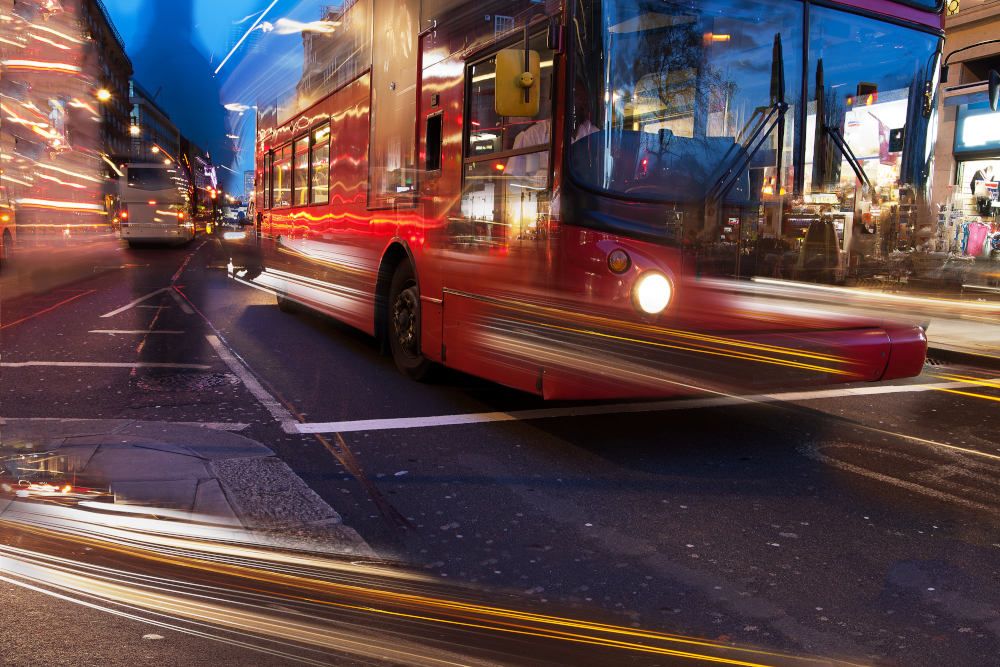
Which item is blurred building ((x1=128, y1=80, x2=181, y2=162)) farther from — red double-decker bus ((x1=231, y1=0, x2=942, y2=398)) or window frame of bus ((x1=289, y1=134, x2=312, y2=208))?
red double-decker bus ((x1=231, y1=0, x2=942, y2=398))

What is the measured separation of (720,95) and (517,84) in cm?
125

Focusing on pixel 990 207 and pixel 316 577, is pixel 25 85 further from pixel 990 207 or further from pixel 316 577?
pixel 990 207

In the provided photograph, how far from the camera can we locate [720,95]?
526 cm

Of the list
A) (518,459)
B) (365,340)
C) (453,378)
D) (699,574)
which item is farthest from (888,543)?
(365,340)

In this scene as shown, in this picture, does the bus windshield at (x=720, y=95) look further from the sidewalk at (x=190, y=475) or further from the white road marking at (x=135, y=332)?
the white road marking at (x=135, y=332)

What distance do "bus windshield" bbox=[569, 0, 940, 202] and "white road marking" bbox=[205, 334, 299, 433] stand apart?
9.29ft

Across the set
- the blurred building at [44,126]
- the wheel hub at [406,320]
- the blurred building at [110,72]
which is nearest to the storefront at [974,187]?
the wheel hub at [406,320]

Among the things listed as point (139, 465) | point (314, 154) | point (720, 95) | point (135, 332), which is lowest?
point (139, 465)

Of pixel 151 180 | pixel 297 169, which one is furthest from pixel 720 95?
pixel 151 180

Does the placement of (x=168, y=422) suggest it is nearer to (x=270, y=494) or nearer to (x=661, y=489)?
(x=270, y=494)

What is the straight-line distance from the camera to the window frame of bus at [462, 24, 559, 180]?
517 cm

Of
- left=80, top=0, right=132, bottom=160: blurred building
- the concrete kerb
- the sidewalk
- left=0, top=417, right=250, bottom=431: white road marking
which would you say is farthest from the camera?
left=80, top=0, right=132, bottom=160: blurred building

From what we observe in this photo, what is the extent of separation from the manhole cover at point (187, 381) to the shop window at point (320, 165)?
10.1 ft

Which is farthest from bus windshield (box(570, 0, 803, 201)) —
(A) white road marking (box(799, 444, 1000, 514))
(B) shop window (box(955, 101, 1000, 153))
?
(B) shop window (box(955, 101, 1000, 153))
